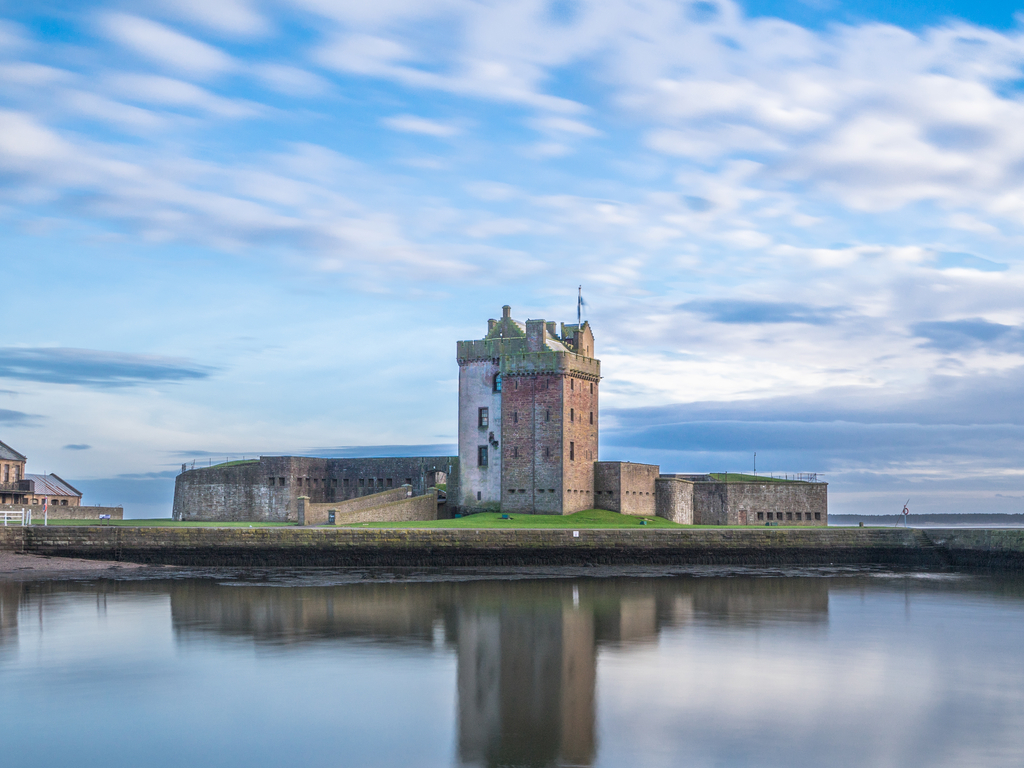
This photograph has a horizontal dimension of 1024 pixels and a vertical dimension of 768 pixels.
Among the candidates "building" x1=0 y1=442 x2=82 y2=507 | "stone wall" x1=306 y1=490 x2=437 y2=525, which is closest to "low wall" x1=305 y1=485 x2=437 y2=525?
"stone wall" x1=306 y1=490 x2=437 y2=525

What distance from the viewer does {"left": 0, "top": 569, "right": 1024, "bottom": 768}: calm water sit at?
13961 mm

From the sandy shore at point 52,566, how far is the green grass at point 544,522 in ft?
34.9

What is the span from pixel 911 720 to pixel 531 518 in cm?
3295

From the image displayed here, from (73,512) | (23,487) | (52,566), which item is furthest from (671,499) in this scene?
(23,487)

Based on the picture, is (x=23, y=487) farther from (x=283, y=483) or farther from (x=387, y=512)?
(x=387, y=512)

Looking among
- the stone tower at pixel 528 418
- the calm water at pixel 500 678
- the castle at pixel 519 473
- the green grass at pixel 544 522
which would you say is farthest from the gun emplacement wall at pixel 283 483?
Result: the calm water at pixel 500 678

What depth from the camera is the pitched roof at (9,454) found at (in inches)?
2587

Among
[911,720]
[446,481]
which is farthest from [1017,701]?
[446,481]

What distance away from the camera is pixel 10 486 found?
210 feet

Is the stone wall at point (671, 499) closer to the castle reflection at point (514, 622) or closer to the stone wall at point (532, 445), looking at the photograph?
the stone wall at point (532, 445)

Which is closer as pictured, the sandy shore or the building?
the sandy shore

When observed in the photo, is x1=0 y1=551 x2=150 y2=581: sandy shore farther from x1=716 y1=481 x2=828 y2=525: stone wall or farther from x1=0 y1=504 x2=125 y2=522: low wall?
x1=716 y1=481 x2=828 y2=525: stone wall

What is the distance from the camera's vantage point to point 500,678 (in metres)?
18.5

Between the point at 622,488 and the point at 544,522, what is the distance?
23.3ft
